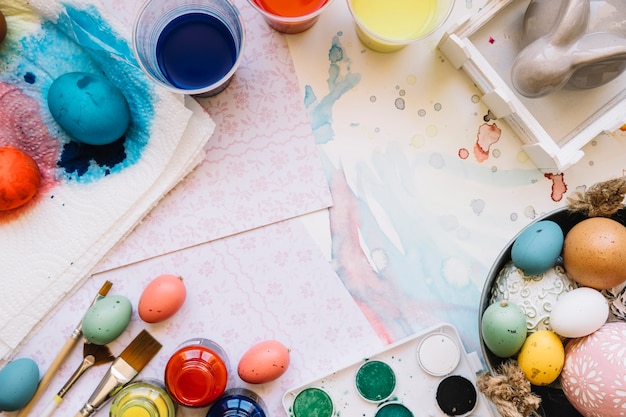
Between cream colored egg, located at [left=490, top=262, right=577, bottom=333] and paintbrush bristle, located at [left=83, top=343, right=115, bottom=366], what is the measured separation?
1.74 feet

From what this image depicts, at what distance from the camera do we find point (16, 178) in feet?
2.37

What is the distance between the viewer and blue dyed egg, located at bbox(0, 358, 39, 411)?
0.73m

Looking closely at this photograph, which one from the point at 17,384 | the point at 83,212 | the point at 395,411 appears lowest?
the point at 395,411

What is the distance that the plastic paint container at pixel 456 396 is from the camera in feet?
2.48

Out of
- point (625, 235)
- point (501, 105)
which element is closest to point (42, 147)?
point (501, 105)

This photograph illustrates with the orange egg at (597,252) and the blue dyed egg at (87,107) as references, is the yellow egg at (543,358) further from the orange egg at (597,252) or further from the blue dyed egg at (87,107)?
the blue dyed egg at (87,107)

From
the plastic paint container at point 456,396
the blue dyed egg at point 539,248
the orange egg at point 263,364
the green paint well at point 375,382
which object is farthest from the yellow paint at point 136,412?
the blue dyed egg at point 539,248

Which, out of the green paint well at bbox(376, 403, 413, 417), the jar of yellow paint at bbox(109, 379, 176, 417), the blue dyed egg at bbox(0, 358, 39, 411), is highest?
the blue dyed egg at bbox(0, 358, 39, 411)

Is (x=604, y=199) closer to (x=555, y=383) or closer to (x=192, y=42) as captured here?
(x=555, y=383)

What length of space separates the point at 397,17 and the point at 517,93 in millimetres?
193

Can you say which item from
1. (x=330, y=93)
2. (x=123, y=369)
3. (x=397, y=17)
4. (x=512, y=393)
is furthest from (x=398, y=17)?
(x=123, y=369)

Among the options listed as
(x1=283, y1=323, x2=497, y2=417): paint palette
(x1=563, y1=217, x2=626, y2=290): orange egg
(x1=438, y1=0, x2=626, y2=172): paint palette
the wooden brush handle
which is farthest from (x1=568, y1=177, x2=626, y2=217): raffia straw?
the wooden brush handle

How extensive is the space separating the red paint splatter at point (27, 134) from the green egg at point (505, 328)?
594mm

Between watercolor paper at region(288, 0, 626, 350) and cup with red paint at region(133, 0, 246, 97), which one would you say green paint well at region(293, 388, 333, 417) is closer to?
watercolor paper at region(288, 0, 626, 350)
